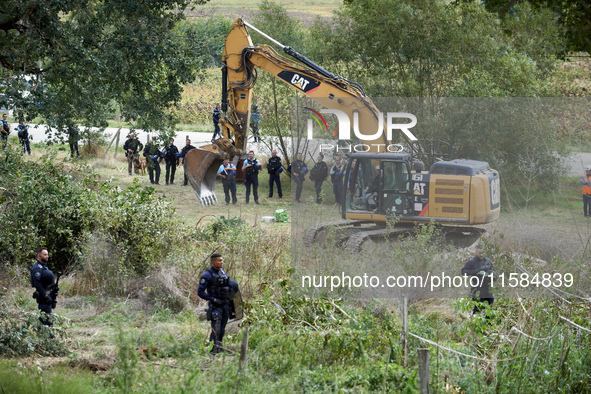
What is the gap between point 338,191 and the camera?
9961 millimetres

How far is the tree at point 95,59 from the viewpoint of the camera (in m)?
13.0

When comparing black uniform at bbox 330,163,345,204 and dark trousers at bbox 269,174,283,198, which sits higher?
black uniform at bbox 330,163,345,204

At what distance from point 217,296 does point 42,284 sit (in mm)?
2719

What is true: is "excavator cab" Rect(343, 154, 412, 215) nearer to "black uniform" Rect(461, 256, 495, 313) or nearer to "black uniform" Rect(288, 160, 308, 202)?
"black uniform" Rect(288, 160, 308, 202)

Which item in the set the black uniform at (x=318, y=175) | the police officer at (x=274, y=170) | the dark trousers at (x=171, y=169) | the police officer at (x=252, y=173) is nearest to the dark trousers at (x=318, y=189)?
the black uniform at (x=318, y=175)

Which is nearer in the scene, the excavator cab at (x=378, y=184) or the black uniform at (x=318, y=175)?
the black uniform at (x=318, y=175)

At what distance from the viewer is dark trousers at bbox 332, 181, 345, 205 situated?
32.6 feet

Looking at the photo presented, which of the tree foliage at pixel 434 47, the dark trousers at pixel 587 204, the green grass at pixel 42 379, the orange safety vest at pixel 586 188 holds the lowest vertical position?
the green grass at pixel 42 379

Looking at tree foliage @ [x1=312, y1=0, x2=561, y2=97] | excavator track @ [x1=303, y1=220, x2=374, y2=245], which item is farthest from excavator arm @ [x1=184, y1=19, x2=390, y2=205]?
tree foliage @ [x1=312, y1=0, x2=561, y2=97]

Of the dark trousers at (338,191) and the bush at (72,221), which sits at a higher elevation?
the dark trousers at (338,191)

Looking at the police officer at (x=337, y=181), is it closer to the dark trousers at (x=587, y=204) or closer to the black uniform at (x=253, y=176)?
the dark trousers at (x=587, y=204)

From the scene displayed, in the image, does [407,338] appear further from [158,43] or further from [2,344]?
[158,43]

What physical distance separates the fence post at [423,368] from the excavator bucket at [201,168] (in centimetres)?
809

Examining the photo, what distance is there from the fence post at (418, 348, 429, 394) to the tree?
31.5 feet
